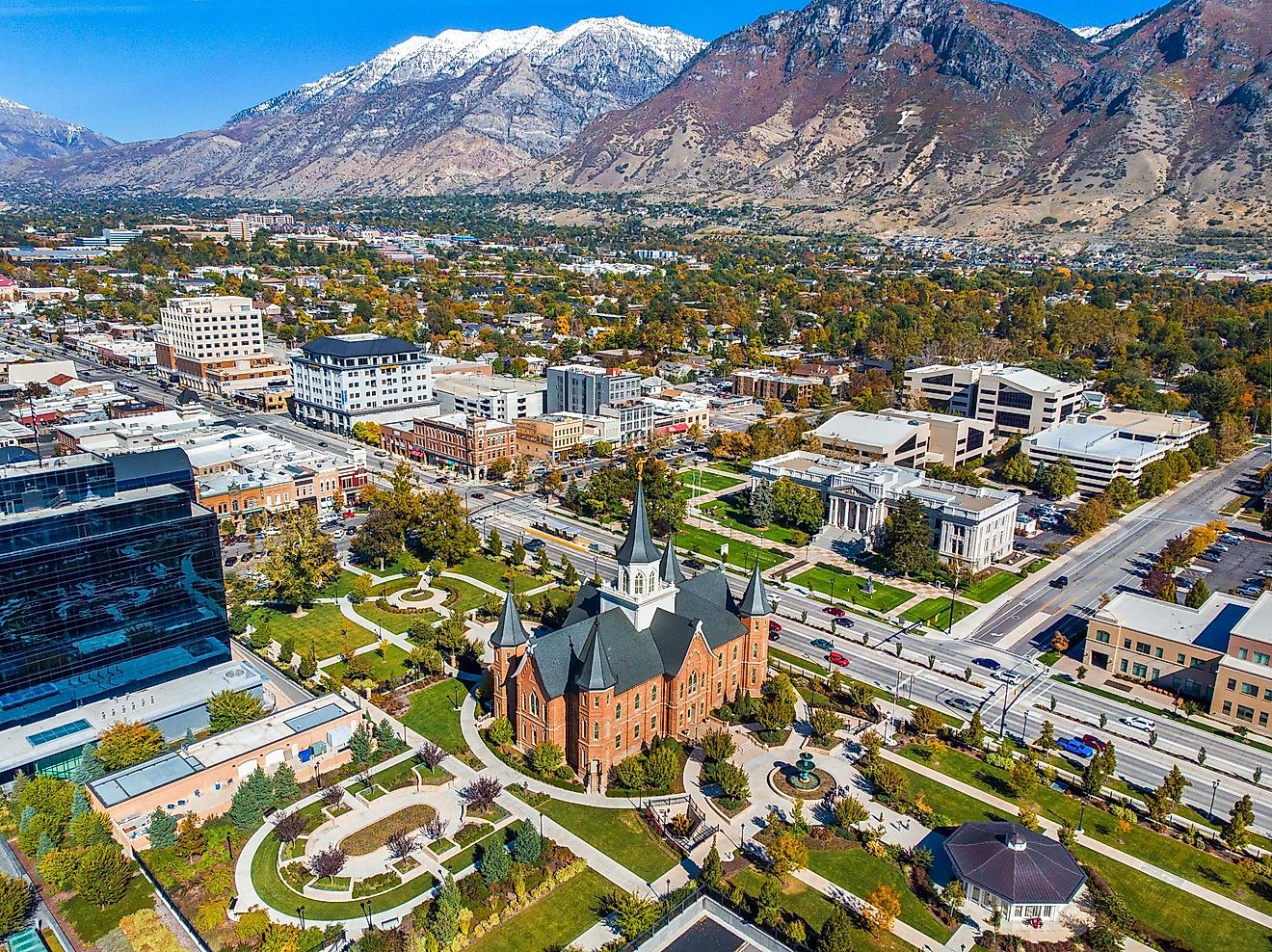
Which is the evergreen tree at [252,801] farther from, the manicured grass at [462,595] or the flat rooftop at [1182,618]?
the flat rooftop at [1182,618]

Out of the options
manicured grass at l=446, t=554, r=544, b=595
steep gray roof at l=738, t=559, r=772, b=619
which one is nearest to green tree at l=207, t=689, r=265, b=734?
manicured grass at l=446, t=554, r=544, b=595

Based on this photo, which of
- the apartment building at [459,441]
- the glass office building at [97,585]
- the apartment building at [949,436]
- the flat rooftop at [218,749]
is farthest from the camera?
the apartment building at [949,436]

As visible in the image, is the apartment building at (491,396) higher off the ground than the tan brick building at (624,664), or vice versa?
the apartment building at (491,396)

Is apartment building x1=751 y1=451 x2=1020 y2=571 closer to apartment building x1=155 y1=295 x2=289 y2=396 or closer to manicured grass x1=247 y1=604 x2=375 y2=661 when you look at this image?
manicured grass x1=247 y1=604 x2=375 y2=661

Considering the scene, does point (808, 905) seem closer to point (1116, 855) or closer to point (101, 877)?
point (1116, 855)

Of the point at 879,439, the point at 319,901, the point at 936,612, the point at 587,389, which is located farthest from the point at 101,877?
the point at 587,389

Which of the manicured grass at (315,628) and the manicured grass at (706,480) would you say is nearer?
the manicured grass at (315,628)

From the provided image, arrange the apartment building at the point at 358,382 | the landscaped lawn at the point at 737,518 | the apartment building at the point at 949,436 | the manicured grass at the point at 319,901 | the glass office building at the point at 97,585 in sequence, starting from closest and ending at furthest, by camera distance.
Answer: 1. the manicured grass at the point at 319,901
2. the glass office building at the point at 97,585
3. the landscaped lawn at the point at 737,518
4. the apartment building at the point at 949,436
5. the apartment building at the point at 358,382

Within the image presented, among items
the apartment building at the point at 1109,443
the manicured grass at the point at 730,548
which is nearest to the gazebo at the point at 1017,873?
the manicured grass at the point at 730,548
